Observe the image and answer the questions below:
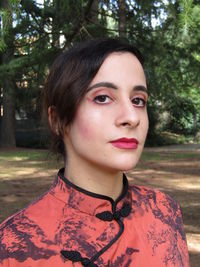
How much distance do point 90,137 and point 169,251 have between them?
0.38 metres

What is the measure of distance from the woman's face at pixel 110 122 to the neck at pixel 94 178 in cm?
2

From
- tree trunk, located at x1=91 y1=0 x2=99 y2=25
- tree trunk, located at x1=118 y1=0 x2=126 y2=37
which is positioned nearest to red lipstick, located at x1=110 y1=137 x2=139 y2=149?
tree trunk, located at x1=91 y1=0 x2=99 y2=25

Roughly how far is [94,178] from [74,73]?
0.91 feet

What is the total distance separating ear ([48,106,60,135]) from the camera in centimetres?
128

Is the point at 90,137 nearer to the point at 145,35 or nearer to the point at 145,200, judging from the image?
the point at 145,200

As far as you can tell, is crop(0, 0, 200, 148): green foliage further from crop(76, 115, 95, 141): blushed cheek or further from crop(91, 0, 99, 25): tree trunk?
crop(76, 115, 95, 141): blushed cheek

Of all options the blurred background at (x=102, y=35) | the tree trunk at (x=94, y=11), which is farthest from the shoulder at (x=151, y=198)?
the tree trunk at (x=94, y=11)

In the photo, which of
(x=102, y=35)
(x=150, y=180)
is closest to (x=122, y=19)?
(x=102, y=35)

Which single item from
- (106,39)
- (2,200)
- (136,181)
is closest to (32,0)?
(2,200)

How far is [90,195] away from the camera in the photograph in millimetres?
1200

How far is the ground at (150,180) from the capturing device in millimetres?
5562

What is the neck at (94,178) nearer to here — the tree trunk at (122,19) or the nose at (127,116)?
the nose at (127,116)

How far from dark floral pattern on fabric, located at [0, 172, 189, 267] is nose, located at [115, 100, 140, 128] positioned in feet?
0.67

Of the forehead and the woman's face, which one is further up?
the forehead
